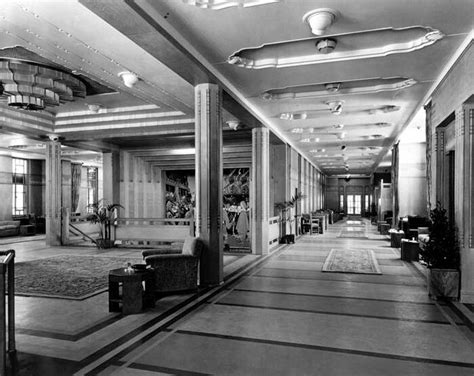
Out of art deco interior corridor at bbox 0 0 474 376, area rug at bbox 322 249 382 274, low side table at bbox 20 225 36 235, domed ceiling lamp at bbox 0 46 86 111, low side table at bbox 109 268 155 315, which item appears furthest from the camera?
low side table at bbox 20 225 36 235

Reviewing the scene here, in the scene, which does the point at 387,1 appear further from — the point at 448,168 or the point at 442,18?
the point at 448,168

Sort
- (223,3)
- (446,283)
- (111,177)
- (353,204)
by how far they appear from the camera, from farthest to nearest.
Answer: (353,204) → (111,177) → (446,283) → (223,3)

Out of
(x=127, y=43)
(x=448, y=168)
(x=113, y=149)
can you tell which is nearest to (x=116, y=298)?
(x=127, y=43)

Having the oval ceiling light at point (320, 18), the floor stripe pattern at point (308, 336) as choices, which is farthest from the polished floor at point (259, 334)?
the oval ceiling light at point (320, 18)

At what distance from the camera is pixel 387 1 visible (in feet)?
12.7

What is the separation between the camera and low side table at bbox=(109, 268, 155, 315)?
14.6ft

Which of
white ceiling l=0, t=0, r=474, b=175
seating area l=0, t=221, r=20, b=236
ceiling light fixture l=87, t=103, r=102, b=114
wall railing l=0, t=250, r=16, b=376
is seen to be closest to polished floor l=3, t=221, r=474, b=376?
wall railing l=0, t=250, r=16, b=376

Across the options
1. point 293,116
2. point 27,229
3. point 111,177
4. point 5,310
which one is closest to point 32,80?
point 5,310

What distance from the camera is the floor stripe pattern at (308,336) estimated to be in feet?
9.97

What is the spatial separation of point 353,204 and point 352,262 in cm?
2559

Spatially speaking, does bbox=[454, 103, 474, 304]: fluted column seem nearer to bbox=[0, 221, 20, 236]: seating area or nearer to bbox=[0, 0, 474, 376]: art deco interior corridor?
bbox=[0, 0, 474, 376]: art deco interior corridor

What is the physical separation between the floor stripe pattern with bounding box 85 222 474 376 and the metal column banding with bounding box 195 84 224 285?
45 centimetres

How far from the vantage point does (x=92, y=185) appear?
66.8ft

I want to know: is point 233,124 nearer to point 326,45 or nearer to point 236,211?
point 236,211
